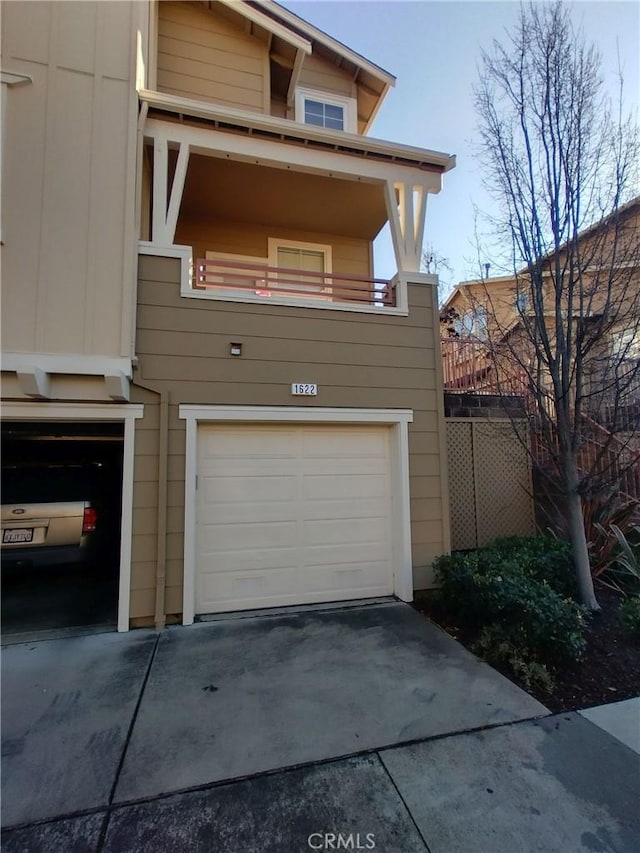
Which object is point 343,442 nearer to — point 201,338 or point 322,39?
point 201,338

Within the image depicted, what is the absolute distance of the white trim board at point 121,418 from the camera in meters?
4.04

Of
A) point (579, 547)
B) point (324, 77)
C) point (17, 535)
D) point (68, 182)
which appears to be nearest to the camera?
point (68, 182)

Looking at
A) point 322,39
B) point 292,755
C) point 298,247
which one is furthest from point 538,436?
point 322,39

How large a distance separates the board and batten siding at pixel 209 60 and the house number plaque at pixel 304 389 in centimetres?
456

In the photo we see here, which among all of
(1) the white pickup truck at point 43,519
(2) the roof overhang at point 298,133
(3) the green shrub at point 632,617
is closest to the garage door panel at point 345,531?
(3) the green shrub at point 632,617

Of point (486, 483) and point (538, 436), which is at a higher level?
point (538, 436)

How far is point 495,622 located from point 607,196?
4.33m

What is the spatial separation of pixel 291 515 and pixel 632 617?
3.37m

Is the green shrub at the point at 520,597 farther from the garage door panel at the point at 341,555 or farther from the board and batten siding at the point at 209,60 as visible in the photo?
the board and batten siding at the point at 209,60

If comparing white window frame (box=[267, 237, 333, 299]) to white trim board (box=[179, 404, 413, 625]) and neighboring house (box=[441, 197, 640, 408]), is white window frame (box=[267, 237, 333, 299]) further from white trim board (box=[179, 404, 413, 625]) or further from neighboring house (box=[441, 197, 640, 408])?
neighboring house (box=[441, 197, 640, 408])

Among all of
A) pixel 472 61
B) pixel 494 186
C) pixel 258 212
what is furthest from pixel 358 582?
pixel 472 61

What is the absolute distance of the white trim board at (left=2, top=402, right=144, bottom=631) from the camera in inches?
159

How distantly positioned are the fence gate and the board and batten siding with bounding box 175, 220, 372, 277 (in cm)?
326

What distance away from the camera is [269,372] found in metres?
4.75
